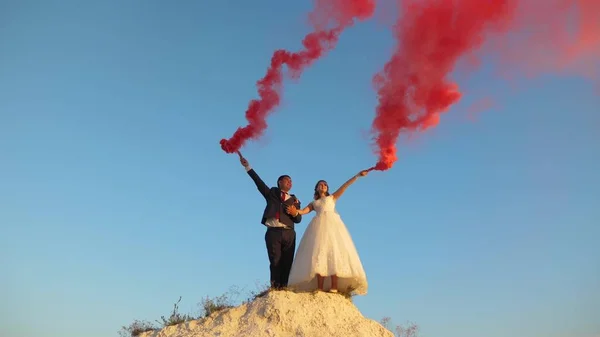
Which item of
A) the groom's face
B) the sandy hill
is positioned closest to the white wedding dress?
the sandy hill

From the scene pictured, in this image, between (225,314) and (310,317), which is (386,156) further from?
(225,314)

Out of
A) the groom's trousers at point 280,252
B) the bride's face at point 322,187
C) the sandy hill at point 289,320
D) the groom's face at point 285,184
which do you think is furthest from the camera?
the groom's face at point 285,184

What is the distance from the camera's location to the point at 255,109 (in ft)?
50.8

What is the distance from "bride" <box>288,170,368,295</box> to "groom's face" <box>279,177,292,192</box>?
680 millimetres

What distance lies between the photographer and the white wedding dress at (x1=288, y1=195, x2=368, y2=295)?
41.3 feet

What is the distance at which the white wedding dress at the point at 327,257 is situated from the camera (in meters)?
12.6

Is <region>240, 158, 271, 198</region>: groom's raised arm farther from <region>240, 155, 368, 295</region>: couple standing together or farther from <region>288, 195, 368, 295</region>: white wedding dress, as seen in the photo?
<region>288, 195, 368, 295</region>: white wedding dress

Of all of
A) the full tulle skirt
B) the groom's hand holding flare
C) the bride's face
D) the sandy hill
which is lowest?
the sandy hill

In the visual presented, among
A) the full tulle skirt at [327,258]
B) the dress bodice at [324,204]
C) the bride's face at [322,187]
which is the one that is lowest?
the full tulle skirt at [327,258]

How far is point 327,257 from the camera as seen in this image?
12.6 metres

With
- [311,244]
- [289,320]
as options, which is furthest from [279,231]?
[289,320]

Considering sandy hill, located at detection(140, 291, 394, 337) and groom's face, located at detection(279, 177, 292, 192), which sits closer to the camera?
sandy hill, located at detection(140, 291, 394, 337)

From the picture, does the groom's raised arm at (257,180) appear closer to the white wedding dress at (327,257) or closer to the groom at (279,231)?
the groom at (279,231)

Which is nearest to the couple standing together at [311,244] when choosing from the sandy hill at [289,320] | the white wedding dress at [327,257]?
the white wedding dress at [327,257]
